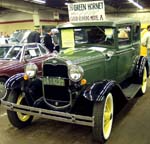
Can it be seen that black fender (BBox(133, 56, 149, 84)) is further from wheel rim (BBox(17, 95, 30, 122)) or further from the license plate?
wheel rim (BBox(17, 95, 30, 122))

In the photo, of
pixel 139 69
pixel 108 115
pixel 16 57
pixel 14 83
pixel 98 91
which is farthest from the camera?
pixel 16 57

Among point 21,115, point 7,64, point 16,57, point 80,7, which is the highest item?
point 80,7

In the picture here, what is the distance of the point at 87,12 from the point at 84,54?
3.16 ft

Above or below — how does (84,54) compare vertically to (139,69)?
above

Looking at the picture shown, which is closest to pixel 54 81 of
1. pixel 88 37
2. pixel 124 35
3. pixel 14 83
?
pixel 14 83

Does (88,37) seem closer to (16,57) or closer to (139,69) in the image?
(139,69)

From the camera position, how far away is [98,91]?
3162mm

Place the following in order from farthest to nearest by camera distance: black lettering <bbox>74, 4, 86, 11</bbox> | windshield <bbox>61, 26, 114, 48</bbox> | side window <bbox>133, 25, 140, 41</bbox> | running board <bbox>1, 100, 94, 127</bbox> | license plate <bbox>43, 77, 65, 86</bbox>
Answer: side window <bbox>133, 25, 140, 41</bbox> → black lettering <bbox>74, 4, 86, 11</bbox> → windshield <bbox>61, 26, 114, 48</bbox> → license plate <bbox>43, 77, 65, 86</bbox> → running board <bbox>1, 100, 94, 127</bbox>

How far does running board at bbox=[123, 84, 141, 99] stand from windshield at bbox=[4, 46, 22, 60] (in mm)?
2625

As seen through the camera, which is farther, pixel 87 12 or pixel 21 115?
pixel 87 12

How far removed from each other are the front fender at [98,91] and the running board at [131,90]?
0.93 m

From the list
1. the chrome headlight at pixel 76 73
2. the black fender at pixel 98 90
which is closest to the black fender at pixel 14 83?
the chrome headlight at pixel 76 73

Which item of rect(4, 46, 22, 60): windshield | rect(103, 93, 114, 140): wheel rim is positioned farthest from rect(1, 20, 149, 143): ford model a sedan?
rect(4, 46, 22, 60): windshield

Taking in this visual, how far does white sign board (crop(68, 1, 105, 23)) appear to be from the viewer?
171 inches
